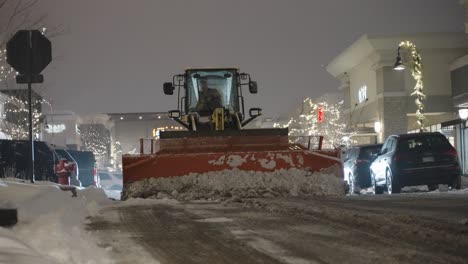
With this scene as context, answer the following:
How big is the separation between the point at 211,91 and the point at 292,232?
10.9m

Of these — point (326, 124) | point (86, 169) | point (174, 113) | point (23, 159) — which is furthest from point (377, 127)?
point (174, 113)

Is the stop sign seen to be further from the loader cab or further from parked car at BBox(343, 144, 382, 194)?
parked car at BBox(343, 144, 382, 194)

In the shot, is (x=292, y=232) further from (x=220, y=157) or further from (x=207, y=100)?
(x=207, y=100)

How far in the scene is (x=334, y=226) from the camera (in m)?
7.88

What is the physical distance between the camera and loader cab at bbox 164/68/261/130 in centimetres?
1772

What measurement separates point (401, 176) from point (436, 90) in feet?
103

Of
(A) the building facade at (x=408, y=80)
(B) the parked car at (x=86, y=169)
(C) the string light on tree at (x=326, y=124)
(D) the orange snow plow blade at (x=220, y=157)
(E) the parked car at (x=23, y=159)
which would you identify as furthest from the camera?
(C) the string light on tree at (x=326, y=124)

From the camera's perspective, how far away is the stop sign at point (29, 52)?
1177 centimetres

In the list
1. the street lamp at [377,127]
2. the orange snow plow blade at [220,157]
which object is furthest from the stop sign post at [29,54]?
the street lamp at [377,127]

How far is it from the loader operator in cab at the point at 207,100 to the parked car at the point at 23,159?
5.55 m

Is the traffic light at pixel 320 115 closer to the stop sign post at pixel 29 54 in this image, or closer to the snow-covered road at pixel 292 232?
the snow-covered road at pixel 292 232

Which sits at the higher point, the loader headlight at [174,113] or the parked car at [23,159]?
the loader headlight at [174,113]

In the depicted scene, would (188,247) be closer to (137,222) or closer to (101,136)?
(137,222)

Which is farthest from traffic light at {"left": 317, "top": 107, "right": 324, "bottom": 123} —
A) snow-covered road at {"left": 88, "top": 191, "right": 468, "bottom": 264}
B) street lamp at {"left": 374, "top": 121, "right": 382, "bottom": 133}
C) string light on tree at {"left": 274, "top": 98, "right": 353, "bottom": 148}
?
snow-covered road at {"left": 88, "top": 191, "right": 468, "bottom": 264}
